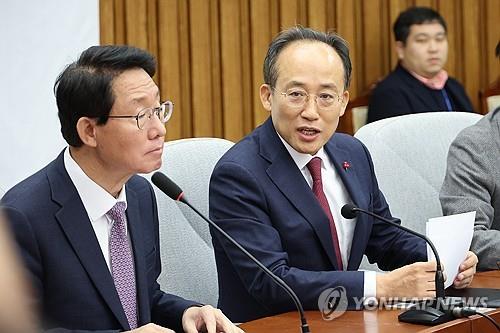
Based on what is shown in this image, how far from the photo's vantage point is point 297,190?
256cm

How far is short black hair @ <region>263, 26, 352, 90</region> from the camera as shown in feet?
8.80

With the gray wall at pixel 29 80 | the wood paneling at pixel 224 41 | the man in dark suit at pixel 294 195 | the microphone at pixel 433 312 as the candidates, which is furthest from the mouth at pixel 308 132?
the wood paneling at pixel 224 41

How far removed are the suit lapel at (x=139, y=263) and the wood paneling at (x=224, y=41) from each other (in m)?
2.21

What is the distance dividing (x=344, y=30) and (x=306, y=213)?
3023 mm

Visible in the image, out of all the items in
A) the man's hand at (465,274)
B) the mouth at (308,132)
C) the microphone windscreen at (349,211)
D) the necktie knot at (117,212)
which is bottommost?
the man's hand at (465,274)

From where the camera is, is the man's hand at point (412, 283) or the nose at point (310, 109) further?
the nose at point (310, 109)

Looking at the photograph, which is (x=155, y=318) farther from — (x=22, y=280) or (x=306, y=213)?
(x=22, y=280)

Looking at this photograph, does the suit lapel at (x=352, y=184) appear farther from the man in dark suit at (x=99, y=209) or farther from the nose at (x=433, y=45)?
the nose at (x=433, y=45)

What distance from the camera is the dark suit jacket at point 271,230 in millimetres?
2396

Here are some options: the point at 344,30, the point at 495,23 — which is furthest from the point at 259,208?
the point at 495,23

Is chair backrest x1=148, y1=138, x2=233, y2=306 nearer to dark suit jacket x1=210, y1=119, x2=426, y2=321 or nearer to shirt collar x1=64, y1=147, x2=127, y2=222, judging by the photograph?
→ dark suit jacket x1=210, y1=119, x2=426, y2=321

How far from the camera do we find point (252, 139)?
105 inches

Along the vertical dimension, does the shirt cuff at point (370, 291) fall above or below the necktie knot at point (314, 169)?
below

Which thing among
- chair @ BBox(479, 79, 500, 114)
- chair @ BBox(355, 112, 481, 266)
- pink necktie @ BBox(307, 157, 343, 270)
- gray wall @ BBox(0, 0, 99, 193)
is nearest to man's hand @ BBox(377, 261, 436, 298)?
pink necktie @ BBox(307, 157, 343, 270)
